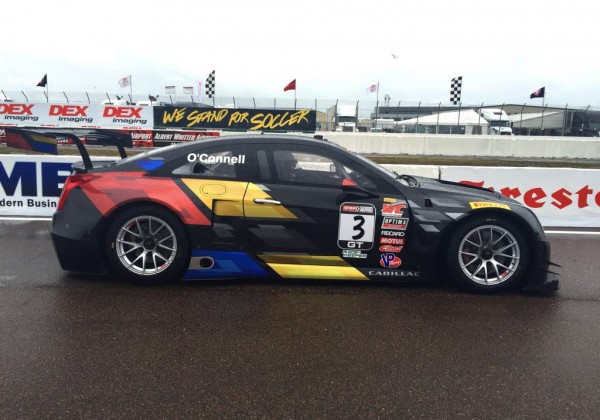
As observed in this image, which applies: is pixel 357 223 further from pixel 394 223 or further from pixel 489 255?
pixel 489 255

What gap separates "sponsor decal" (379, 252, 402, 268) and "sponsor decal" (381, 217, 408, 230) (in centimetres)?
24

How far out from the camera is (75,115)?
981 inches

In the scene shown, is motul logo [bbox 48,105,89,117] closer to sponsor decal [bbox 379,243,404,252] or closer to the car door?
the car door

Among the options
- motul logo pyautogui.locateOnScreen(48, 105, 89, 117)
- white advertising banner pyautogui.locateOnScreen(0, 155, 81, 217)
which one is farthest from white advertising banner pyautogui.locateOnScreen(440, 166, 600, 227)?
motul logo pyautogui.locateOnScreen(48, 105, 89, 117)

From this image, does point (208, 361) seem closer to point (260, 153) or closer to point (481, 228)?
point (260, 153)

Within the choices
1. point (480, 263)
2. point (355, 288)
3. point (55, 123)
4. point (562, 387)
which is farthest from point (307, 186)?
point (55, 123)

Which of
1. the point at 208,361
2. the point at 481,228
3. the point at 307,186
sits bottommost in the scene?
the point at 208,361

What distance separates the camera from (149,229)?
4.32m

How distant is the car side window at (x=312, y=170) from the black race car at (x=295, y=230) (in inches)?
0.5

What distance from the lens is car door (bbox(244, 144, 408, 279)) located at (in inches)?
168

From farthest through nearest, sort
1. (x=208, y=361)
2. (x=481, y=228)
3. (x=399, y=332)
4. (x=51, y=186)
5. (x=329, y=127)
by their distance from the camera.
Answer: (x=329, y=127) < (x=51, y=186) < (x=481, y=228) < (x=399, y=332) < (x=208, y=361)

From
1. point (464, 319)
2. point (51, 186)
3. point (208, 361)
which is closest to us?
point (208, 361)

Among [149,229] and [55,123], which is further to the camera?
[55,123]

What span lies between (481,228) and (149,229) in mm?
2892
